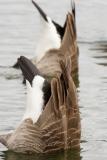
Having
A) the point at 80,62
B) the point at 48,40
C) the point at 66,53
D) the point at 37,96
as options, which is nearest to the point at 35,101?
the point at 37,96

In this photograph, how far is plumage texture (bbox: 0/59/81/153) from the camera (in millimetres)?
Answer: 9352

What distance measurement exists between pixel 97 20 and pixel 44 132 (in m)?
7.05

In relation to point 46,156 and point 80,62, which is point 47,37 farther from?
point 46,156

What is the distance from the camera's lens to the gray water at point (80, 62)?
1004 centimetres

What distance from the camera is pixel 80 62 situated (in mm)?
14016

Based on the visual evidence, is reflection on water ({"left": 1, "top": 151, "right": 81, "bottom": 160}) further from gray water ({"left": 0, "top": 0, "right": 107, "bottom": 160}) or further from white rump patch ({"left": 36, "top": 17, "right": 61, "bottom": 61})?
white rump patch ({"left": 36, "top": 17, "right": 61, "bottom": 61})

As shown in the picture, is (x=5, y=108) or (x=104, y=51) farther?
(x=104, y=51)

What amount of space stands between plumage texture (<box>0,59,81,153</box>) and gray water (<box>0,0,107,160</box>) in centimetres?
11

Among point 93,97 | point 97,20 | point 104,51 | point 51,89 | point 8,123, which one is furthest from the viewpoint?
point 97,20

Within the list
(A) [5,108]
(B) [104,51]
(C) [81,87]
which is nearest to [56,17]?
(B) [104,51]

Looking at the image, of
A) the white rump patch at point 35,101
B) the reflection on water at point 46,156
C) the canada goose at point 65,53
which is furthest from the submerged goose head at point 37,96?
the canada goose at point 65,53

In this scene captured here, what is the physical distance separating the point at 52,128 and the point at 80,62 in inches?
184

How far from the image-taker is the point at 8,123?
1038 centimetres

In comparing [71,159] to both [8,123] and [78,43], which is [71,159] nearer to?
[8,123]
